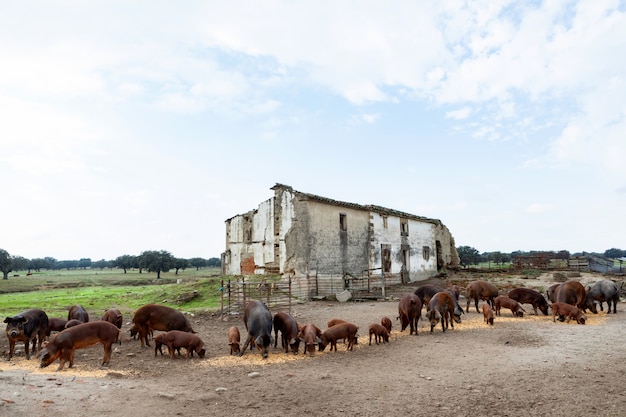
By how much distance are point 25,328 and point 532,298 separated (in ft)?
54.8

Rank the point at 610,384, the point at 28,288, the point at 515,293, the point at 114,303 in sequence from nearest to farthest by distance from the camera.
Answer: the point at 610,384 → the point at 515,293 → the point at 114,303 → the point at 28,288

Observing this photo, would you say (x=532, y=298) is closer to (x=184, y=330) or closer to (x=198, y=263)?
(x=184, y=330)

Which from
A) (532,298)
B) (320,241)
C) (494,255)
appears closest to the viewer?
(532,298)

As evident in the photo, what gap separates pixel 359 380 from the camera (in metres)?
8.02

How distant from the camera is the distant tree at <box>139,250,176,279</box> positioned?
68.7 m

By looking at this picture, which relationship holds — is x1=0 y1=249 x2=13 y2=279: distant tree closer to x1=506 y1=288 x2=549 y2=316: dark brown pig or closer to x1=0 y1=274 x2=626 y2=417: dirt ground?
x1=0 y1=274 x2=626 y2=417: dirt ground

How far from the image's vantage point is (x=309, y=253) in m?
25.1

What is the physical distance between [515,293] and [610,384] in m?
10.5

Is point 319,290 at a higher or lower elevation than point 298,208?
lower

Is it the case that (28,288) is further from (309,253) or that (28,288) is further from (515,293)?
(515,293)

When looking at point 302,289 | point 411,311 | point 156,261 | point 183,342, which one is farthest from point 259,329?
point 156,261

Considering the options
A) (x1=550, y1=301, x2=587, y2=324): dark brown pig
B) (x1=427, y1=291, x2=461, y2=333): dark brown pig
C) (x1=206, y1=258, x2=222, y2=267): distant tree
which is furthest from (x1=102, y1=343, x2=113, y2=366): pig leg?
(x1=206, y1=258, x2=222, y2=267): distant tree

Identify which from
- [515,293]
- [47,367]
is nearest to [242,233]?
[515,293]

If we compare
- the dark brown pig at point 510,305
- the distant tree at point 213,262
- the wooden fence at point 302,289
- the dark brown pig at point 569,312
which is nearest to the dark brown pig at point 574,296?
the dark brown pig at point 510,305
